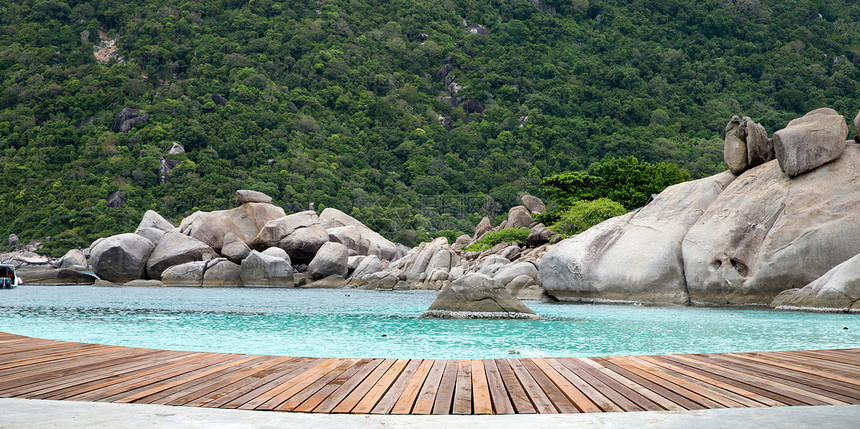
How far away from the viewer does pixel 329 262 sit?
3494 cm

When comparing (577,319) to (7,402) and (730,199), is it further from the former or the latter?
(7,402)

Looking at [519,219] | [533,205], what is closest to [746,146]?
[519,219]

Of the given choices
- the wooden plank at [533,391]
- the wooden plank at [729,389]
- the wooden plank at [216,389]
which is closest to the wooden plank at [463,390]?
the wooden plank at [533,391]

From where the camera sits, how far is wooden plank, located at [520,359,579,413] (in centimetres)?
370

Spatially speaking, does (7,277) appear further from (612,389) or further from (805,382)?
(805,382)

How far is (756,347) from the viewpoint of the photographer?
9.32 metres

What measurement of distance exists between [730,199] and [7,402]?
17892mm

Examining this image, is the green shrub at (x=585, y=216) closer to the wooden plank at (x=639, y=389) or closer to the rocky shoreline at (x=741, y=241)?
the rocky shoreline at (x=741, y=241)

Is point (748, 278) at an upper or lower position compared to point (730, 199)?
lower

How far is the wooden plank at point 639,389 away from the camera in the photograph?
3695 millimetres

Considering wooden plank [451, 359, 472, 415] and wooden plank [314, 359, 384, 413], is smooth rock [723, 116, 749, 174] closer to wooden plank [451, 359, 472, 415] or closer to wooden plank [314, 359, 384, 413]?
wooden plank [451, 359, 472, 415]

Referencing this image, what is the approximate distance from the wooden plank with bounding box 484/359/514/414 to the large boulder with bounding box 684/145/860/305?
13216 millimetres

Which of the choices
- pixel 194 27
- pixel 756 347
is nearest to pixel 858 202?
pixel 756 347

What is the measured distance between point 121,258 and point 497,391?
3316cm
